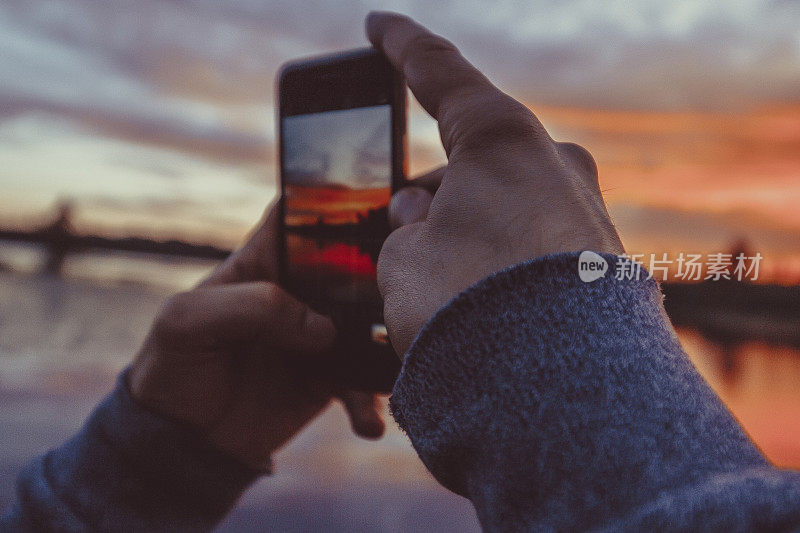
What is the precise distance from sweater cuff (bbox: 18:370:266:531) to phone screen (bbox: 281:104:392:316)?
39 centimetres

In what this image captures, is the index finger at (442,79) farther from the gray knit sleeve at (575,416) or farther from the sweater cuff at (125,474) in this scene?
the sweater cuff at (125,474)

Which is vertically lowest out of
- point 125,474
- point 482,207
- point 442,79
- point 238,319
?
point 125,474

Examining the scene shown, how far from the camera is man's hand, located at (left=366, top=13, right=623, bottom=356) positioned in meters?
0.53

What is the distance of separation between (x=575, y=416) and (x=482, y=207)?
234mm

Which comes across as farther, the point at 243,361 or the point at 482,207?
the point at 243,361

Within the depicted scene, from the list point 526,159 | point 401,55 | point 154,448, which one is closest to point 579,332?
point 526,159

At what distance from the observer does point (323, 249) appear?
1.08m

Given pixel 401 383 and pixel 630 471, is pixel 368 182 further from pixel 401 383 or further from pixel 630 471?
pixel 630 471

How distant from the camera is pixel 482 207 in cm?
56

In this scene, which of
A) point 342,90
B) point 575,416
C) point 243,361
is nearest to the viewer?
point 575,416

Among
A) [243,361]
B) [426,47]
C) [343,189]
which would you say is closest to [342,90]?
[343,189]

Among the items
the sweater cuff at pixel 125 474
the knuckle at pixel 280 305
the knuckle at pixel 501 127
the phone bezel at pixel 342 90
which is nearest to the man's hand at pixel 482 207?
the knuckle at pixel 501 127

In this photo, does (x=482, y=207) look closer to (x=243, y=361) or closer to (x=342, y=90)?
(x=342, y=90)

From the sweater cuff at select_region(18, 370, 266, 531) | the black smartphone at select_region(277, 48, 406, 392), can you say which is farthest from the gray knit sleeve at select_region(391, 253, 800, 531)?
the sweater cuff at select_region(18, 370, 266, 531)
